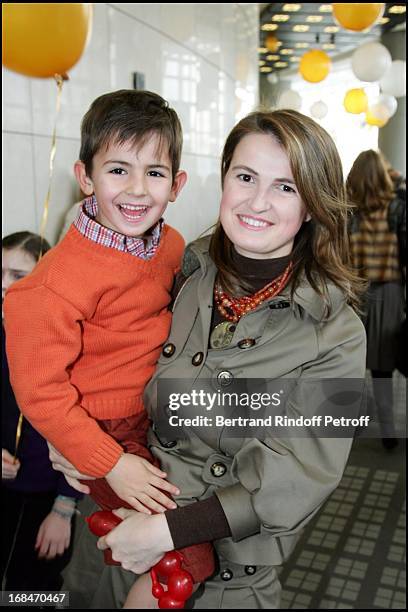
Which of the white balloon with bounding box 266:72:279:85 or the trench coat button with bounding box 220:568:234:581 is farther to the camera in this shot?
the white balloon with bounding box 266:72:279:85

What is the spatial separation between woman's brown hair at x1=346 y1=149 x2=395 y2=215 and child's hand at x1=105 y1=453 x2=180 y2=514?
6.72ft

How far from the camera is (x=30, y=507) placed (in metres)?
1.23

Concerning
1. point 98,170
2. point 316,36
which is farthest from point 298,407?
point 316,36

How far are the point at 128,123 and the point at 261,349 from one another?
40 centimetres

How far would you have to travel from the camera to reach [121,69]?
196 cm

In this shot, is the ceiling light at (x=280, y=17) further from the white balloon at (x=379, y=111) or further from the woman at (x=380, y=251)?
the woman at (x=380, y=251)

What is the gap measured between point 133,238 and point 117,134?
0.17m

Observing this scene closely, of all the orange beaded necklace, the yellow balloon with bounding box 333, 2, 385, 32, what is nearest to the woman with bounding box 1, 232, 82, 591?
the orange beaded necklace

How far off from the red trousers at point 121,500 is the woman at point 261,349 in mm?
26

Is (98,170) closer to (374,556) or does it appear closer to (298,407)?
(298,407)

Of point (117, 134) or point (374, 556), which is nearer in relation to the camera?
point (117, 134)

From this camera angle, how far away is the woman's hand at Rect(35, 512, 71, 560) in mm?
1163

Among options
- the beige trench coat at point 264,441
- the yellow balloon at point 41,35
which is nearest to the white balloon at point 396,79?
the yellow balloon at point 41,35

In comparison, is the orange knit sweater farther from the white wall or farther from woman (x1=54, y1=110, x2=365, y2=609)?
the white wall
